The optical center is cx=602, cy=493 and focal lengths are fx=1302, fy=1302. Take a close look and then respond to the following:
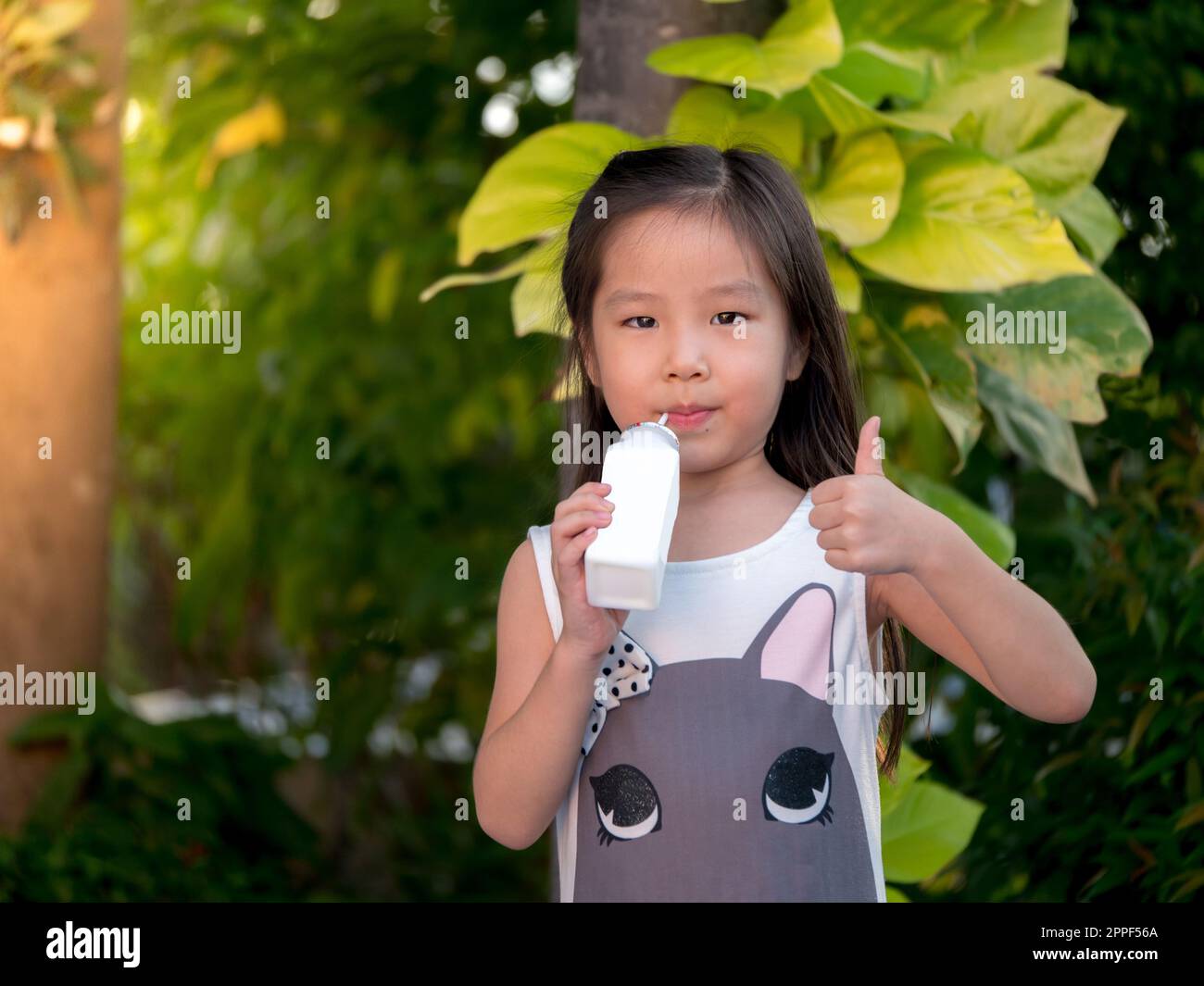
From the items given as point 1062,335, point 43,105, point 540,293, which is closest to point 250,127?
point 43,105

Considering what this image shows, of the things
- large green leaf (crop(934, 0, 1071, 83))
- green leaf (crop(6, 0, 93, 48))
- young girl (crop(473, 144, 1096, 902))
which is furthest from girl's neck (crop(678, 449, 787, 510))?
green leaf (crop(6, 0, 93, 48))

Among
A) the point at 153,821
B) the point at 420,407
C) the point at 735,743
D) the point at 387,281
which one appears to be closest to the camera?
Answer: the point at 735,743

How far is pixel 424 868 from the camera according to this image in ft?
8.02

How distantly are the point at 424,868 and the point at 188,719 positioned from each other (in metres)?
0.54

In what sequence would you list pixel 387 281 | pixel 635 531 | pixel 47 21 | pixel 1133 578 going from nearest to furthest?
1. pixel 635 531
2. pixel 1133 578
3. pixel 47 21
4. pixel 387 281

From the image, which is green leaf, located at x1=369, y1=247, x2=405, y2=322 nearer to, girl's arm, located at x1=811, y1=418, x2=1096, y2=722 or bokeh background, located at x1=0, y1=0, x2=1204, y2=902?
bokeh background, located at x1=0, y1=0, x2=1204, y2=902

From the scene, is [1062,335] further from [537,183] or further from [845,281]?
[537,183]

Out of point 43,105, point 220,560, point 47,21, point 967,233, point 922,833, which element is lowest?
point 922,833

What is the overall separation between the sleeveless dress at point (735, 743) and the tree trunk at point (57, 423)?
134 centimetres

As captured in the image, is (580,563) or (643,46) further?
(643,46)

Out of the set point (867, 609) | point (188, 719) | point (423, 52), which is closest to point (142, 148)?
point (423, 52)

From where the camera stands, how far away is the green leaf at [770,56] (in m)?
1.14

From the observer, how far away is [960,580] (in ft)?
2.76

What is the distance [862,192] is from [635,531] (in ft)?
1.83
